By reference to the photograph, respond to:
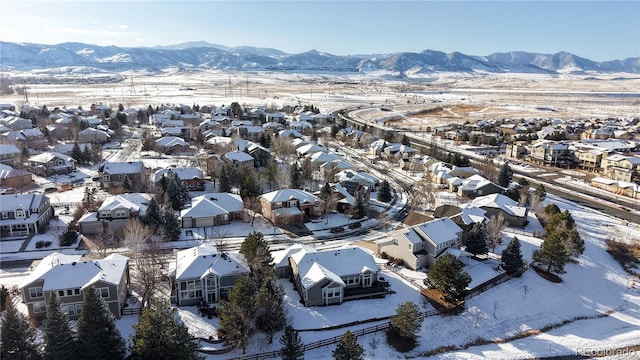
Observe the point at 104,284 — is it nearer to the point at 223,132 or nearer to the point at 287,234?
the point at 287,234

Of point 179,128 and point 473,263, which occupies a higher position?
point 179,128

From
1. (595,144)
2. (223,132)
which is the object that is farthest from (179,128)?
(595,144)

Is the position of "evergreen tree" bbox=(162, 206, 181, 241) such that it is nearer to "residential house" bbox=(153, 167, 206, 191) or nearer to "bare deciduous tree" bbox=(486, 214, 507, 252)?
"residential house" bbox=(153, 167, 206, 191)

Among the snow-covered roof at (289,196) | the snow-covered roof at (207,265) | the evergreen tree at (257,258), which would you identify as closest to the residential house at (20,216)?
the snow-covered roof at (207,265)

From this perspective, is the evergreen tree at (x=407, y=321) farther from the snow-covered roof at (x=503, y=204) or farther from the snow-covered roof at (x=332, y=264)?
the snow-covered roof at (x=503, y=204)

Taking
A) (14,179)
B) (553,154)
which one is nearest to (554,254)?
(553,154)
